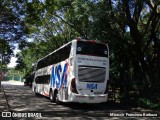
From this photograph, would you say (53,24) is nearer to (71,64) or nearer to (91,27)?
(91,27)

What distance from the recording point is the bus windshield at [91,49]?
16672 mm

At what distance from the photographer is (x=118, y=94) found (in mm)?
22266

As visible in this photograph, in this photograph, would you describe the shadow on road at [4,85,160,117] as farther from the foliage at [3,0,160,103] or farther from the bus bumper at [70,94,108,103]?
the foliage at [3,0,160,103]

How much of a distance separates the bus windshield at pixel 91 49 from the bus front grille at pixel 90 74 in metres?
0.89

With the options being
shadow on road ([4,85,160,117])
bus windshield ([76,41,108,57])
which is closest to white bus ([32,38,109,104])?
bus windshield ([76,41,108,57])

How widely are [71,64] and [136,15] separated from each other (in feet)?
26.6

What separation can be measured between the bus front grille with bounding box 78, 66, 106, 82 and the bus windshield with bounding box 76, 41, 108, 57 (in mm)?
891

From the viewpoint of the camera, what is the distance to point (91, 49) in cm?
1698

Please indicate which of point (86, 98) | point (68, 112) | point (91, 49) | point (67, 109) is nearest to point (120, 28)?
point (91, 49)

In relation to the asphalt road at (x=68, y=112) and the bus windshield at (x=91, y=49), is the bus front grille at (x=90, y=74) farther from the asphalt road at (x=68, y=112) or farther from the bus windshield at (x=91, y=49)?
the asphalt road at (x=68, y=112)

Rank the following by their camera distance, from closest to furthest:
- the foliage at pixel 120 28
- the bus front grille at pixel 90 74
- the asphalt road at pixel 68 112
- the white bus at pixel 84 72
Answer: the asphalt road at pixel 68 112
the white bus at pixel 84 72
the bus front grille at pixel 90 74
the foliage at pixel 120 28

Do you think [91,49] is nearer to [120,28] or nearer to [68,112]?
[68,112]

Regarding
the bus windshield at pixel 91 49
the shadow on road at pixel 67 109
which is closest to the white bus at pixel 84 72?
the bus windshield at pixel 91 49

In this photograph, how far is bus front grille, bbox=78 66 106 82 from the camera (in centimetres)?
1648
